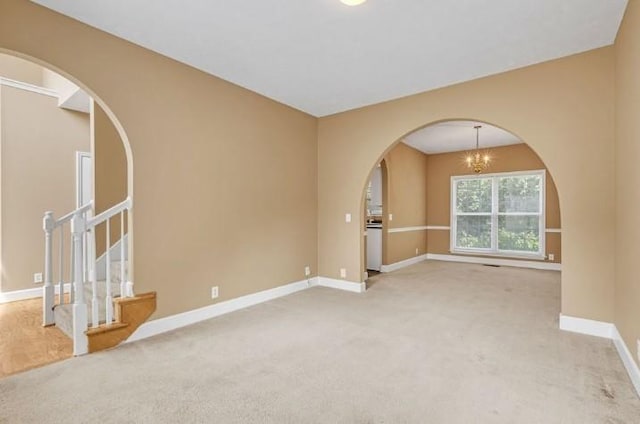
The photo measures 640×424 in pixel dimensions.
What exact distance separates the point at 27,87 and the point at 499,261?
9183 mm

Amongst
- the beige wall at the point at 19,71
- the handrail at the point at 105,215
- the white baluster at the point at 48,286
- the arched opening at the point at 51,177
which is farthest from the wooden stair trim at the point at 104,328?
the beige wall at the point at 19,71

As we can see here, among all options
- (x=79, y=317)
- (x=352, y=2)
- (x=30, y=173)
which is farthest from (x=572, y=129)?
(x=30, y=173)

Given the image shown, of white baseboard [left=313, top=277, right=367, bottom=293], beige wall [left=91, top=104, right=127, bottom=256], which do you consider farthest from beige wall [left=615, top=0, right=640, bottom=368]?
beige wall [left=91, top=104, right=127, bottom=256]

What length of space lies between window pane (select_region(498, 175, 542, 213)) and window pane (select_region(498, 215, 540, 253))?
0.21m

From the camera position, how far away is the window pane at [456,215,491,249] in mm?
7449

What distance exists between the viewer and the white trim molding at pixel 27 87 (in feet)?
13.6

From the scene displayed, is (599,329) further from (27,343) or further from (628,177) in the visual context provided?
(27,343)

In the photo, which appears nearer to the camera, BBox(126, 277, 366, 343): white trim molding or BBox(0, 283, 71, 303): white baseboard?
BBox(126, 277, 366, 343): white trim molding

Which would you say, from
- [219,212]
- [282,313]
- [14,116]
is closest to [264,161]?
[219,212]

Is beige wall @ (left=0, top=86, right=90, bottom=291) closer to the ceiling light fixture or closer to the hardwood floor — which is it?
the hardwood floor

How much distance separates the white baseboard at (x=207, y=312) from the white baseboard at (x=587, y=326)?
3161 millimetres

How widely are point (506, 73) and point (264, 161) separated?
304 cm

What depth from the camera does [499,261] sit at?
713 centimetres

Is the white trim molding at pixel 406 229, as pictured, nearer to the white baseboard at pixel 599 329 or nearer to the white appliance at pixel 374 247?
the white appliance at pixel 374 247
